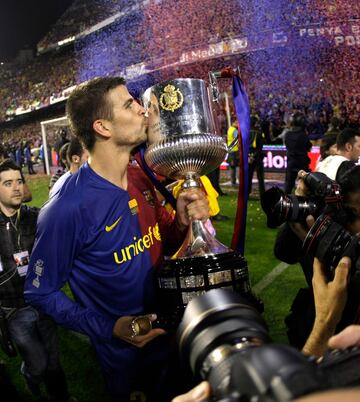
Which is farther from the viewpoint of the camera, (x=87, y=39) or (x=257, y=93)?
(x=87, y=39)

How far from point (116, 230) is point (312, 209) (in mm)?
764

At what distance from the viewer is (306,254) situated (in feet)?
6.64

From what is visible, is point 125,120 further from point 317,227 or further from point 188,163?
point 317,227

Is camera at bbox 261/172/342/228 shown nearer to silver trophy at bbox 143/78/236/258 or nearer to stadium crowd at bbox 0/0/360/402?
stadium crowd at bbox 0/0/360/402

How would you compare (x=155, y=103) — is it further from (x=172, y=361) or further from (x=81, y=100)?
(x=172, y=361)

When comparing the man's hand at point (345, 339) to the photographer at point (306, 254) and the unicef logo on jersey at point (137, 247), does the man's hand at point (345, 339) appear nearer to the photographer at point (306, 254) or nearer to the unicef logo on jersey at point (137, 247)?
the photographer at point (306, 254)

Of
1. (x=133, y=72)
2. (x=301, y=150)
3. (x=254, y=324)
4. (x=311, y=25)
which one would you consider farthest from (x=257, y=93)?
(x=254, y=324)

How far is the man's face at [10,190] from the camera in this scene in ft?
10.3

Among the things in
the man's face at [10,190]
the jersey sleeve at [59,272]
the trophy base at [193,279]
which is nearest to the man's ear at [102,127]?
the jersey sleeve at [59,272]

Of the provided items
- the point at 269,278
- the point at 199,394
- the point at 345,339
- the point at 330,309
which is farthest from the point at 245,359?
the point at 269,278

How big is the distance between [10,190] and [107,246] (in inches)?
64.0

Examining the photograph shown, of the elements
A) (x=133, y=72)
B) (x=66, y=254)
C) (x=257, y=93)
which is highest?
(x=133, y=72)

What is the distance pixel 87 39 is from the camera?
97.2 feet

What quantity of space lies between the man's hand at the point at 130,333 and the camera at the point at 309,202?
0.62 m
